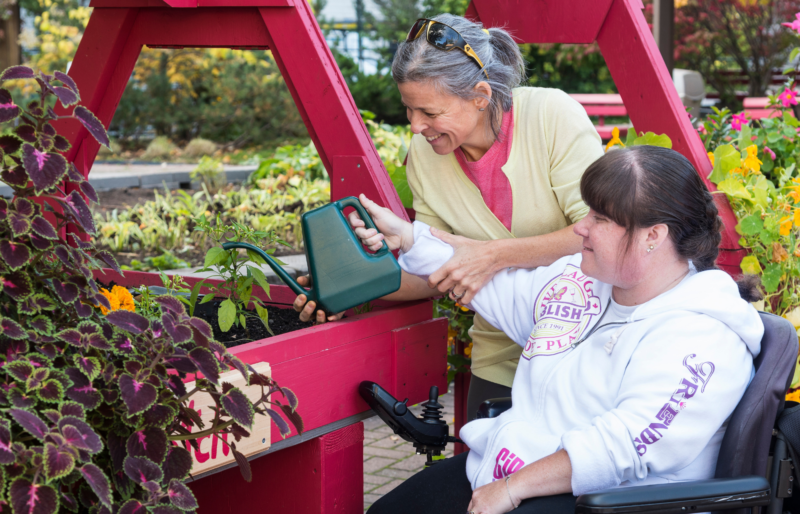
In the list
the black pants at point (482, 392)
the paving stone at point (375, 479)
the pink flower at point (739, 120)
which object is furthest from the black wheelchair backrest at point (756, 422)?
the pink flower at point (739, 120)

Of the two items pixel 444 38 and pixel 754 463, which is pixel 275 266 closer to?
pixel 444 38

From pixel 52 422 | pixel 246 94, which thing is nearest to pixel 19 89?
pixel 246 94

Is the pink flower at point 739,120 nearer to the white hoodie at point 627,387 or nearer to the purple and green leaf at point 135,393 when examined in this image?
the white hoodie at point 627,387

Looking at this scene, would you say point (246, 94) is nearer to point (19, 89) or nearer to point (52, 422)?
point (19, 89)

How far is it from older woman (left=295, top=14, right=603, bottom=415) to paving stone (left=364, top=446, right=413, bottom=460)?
4.38 feet

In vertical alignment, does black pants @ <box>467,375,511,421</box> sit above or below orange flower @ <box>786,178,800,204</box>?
below

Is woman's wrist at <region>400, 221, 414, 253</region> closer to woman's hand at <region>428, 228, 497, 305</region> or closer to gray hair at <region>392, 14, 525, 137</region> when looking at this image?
woman's hand at <region>428, 228, 497, 305</region>

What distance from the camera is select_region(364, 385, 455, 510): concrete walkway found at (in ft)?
9.92

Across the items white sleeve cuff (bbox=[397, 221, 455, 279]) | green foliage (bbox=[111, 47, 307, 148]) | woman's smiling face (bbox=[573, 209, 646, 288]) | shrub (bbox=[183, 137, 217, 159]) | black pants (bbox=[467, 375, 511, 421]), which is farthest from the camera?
green foliage (bbox=[111, 47, 307, 148])

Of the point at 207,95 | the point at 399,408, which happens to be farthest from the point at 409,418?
the point at 207,95

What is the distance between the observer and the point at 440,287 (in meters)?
1.90

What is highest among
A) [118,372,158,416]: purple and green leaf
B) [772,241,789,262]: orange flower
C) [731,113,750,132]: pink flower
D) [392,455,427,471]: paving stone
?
[731,113,750,132]: pink flower

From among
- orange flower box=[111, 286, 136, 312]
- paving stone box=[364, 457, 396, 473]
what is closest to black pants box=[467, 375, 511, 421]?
orange flower box=[111, 286, 136, 312]

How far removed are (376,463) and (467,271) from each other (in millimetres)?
1678
